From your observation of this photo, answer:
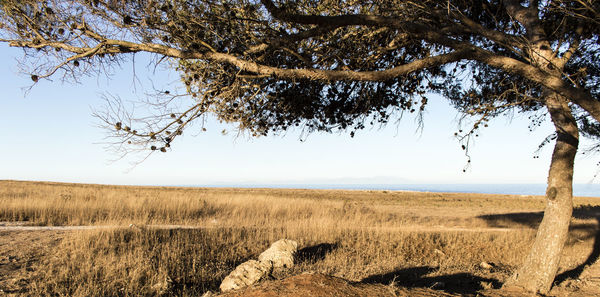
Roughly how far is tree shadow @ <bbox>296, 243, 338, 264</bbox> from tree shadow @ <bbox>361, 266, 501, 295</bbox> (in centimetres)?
174

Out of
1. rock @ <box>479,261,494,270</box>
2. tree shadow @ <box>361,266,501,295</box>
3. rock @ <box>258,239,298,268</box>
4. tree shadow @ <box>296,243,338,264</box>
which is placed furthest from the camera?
rock @ <box>479,261,494,270</box>

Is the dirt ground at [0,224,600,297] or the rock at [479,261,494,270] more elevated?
the dirt ground at [0,224,600,297]

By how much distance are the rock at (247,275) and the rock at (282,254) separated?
1.88 metres

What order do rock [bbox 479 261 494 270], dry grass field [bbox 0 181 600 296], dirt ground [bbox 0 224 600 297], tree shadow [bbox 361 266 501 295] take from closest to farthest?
dirt ground [bbox 0 224 600 297] < dry grass field [bbox 0 181 600 296] < tree shadow [bbox 361 266 501 295] < rock [bbox 479 261 494 270]

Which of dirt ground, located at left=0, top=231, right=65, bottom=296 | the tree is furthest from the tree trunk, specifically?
dirt ground, located at left=0, top=231, right=65, bottom=296

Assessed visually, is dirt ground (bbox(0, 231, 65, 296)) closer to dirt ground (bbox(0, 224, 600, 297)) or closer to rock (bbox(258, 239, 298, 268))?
dirt ground (bbox(0, 224, 600, 297))

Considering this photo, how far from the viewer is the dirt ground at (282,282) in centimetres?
369

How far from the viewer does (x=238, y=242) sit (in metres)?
9.51

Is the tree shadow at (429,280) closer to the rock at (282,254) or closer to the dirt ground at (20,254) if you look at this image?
the rock at (282,254)

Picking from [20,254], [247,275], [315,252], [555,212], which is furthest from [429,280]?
[20,254]

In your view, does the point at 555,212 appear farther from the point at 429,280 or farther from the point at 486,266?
the point at 486,266

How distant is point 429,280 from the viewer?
749 cm

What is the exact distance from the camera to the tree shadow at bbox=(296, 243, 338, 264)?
8.66 metres

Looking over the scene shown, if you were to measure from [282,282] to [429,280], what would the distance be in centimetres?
473
